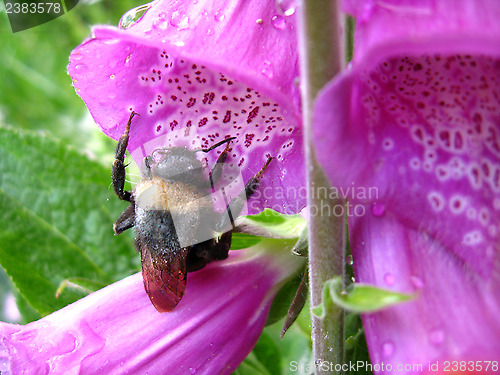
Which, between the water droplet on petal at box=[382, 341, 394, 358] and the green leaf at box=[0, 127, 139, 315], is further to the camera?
the green leaf at box=[0, 127, 139, 315]

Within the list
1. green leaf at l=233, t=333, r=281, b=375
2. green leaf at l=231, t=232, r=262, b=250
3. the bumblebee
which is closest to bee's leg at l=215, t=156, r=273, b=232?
the bumblebee

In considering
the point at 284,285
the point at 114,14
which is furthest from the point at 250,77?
the point at 114,14

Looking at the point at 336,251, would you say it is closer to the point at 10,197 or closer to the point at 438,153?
the point at 438,153

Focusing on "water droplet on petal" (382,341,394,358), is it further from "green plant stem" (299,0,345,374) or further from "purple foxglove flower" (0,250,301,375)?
"purple foxglove flower" (0,250,301,375)

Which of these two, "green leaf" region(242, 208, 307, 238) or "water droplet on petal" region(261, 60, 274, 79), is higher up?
"water droplet on petal" region(261, 60, 274, 79)

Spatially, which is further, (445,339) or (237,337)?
(237,337)

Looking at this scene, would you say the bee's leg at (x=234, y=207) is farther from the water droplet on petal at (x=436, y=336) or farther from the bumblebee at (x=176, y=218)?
the water droplet on petal at (x=436, y=336)

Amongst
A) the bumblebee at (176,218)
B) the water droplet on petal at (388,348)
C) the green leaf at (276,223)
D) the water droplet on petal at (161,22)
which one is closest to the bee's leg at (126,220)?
the bumblebee at (176,218)
